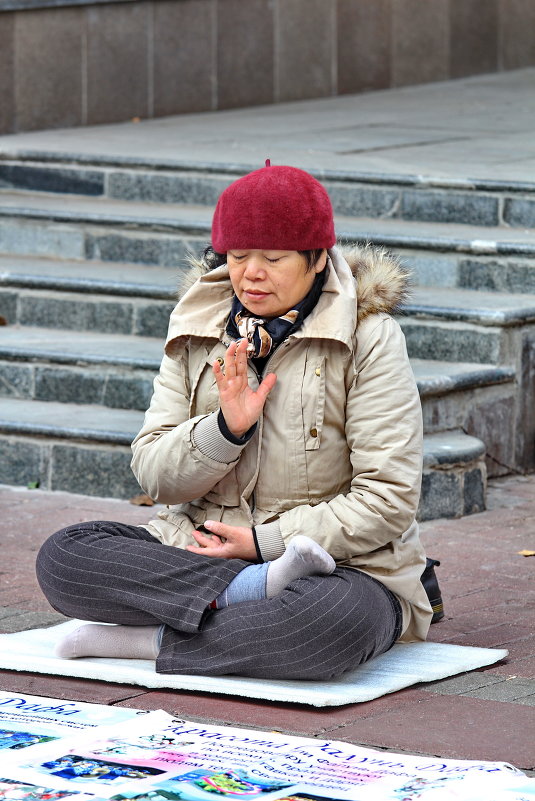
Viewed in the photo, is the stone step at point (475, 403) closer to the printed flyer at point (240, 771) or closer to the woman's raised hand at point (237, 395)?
the woman's raised hand at point (237, 395)

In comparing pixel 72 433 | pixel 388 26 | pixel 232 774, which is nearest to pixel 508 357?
pixel 72 433

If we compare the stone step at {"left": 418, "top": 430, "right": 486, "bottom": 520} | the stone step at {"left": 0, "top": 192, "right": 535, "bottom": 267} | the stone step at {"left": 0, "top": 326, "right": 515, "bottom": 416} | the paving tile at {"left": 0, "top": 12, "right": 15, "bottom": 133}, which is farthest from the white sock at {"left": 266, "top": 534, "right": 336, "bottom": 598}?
the paving tile at {"left": 0, "top": 12, "right": 15, "bottom": 133}

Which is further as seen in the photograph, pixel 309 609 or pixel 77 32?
pixel 77 32

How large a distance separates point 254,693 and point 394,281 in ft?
3.45

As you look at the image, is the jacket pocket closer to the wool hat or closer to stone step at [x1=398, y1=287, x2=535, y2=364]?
the wool hat

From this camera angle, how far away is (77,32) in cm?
980

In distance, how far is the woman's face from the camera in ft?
12.6

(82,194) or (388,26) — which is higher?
(388,26)

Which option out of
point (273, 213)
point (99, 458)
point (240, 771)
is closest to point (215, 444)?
point (273, 213)

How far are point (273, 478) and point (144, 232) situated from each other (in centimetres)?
372

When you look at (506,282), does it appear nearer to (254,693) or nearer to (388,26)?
(254,693)

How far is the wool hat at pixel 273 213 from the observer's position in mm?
3803

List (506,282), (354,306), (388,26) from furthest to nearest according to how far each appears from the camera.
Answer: (388,26), (506,282), (354,306)

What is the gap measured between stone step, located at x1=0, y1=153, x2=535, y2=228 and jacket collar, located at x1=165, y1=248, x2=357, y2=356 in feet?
10.7
